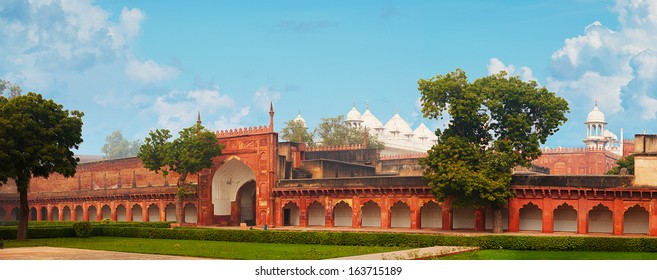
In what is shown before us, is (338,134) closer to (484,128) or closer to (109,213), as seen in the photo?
(109,213)

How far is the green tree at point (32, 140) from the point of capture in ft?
103

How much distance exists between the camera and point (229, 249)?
2772 cm

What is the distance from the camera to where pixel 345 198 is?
143 ft

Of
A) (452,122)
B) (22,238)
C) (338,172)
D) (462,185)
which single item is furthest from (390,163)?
(22,238)

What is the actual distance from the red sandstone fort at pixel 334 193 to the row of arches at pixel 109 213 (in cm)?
9

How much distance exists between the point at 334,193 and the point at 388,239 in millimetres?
14605

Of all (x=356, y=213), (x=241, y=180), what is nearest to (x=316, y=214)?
(x=356, y=213)

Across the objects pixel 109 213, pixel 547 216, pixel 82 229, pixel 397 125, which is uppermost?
pixel 397 125

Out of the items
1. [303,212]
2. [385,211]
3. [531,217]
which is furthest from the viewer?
[303,212]

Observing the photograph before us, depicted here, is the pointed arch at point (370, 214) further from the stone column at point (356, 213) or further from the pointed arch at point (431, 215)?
the pointed arch at point (431, 215)

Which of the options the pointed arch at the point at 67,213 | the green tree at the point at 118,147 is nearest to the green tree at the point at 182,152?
the pointed arch at the point at 67,213

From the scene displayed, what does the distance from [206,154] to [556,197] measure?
67.4 ft
